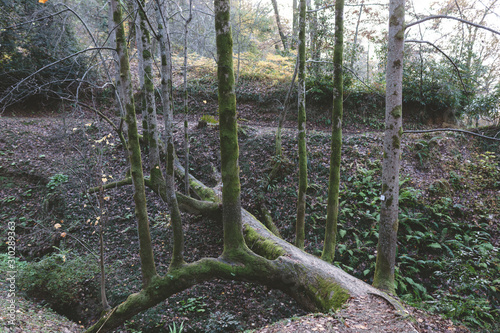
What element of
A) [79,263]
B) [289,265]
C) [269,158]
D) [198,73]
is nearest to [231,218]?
[289,265]

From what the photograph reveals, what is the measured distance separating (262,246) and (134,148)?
3.51 metres

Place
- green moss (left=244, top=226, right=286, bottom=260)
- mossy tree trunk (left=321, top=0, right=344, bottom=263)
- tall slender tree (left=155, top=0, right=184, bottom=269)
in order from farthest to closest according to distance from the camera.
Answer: mossy tree trunk (left=321, top=0, right=344, bottom=263)
green moss (left=244, top=226, right=286, bottom=260)
tall slender tree (left=155, top=0, right=184, bottom=269)

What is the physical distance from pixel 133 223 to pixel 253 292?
4.56m

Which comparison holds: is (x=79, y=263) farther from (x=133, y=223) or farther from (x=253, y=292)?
(x=253, y=292)

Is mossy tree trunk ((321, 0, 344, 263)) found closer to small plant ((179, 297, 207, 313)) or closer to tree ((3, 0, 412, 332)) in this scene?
tree ((3, 0, 412, 332))

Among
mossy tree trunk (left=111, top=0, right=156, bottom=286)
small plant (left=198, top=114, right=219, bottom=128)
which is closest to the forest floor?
small plant (left=198, top=114, right=219, bottom=128)

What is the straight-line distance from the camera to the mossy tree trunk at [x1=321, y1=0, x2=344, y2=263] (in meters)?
5.34

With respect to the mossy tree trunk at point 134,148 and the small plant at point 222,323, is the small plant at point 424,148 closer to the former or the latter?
the small plant at point 222,323

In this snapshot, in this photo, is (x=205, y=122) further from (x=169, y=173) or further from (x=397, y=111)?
(x=397, y=111)

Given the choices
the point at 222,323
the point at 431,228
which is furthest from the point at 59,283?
the point at 431,228

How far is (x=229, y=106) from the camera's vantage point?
3.64 metres

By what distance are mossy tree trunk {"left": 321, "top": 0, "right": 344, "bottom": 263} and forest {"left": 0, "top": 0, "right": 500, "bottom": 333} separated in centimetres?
3

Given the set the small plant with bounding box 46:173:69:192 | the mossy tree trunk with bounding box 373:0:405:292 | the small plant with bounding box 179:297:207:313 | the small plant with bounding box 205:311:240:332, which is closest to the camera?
the mossy tree trunk with bounding box 373:0:405:292

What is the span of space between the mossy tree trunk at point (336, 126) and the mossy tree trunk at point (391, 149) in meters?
1.03
